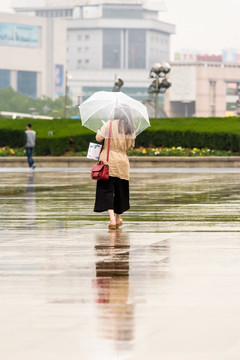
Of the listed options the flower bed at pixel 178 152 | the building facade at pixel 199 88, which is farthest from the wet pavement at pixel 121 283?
the building facade at pixel 199 88

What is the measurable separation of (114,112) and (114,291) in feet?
23.0

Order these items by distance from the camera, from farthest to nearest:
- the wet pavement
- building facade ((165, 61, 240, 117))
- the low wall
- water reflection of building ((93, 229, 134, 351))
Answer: building facade ((165, 61, 240, 117)) → the low wall → water reflection of building ((93, 229, 134, 351)) → the wet pavement

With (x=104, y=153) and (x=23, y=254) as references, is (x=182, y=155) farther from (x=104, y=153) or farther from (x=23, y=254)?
(x=23, y=254)

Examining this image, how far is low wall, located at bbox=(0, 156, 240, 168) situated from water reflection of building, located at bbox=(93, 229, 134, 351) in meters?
29.0

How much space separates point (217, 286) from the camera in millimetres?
9867

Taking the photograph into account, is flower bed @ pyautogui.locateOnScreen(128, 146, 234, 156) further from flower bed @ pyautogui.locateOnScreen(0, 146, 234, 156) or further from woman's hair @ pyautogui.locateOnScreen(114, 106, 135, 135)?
woman's hair @ pyautogui.locateOnScreen(114, 106, 135, 135)

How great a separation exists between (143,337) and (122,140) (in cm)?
899

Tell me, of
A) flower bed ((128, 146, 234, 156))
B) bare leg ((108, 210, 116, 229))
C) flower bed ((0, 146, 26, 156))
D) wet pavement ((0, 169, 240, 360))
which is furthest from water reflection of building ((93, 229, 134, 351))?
flower bed ((0, 146, 26, 156))

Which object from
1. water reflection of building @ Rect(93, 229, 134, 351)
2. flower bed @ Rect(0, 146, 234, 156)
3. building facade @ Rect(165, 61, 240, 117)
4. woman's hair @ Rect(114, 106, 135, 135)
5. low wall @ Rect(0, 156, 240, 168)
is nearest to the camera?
water reflection of building @ Rect(93, 229, 134, 351)

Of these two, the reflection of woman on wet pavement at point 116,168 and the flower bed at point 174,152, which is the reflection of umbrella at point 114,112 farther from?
the flower bed at point 174,152

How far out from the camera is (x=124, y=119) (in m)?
16.3

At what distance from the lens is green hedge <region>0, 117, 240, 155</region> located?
45.7 m

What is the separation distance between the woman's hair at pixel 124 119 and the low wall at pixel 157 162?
27.2 meters

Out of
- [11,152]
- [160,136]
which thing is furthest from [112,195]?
[11,152]
